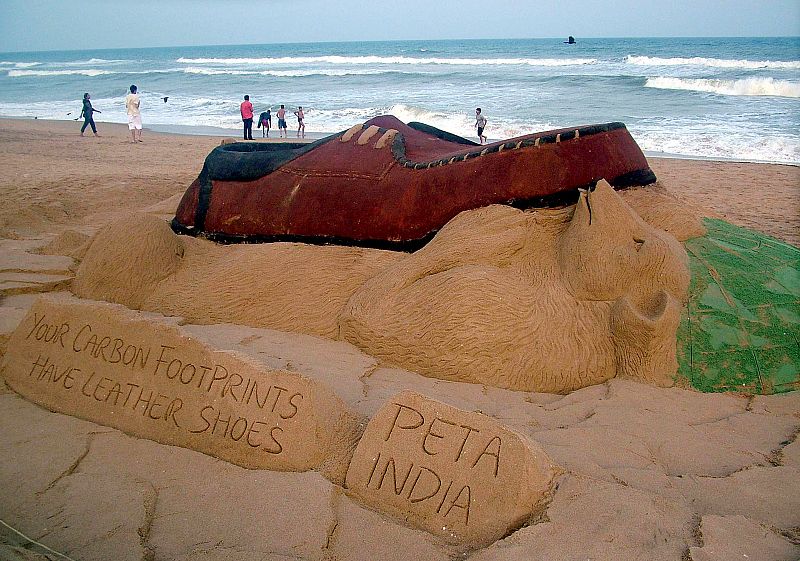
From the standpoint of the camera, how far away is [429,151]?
371 centimetres

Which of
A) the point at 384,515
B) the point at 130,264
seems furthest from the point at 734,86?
the point at 384,515

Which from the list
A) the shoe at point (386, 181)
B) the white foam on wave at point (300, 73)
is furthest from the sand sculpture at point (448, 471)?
the white foam on wave at point (300, 73)

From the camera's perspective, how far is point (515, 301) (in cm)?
279

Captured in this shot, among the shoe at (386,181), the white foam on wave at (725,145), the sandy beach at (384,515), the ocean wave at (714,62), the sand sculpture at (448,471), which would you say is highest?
the ocean wave at (714,62)

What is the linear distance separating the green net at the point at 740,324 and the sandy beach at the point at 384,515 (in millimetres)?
93

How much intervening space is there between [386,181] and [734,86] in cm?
2123

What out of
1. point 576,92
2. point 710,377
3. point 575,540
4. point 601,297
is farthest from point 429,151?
point 576,92

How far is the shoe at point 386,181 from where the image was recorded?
3.08 m

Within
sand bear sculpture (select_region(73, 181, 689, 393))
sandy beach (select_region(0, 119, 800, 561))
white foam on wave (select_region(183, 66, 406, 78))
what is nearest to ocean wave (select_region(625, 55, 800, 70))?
white foam on wave (select_region(183, 66, 406, 78))

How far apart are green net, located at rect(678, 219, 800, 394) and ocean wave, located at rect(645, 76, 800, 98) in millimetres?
19597

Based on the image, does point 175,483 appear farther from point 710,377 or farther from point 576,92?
point 576,92

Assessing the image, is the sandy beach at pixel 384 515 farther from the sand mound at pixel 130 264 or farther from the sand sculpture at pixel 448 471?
the sand mound at pixel 130 264

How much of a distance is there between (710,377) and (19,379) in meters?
3.01

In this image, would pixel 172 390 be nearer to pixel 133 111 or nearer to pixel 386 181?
pixel 386 181
